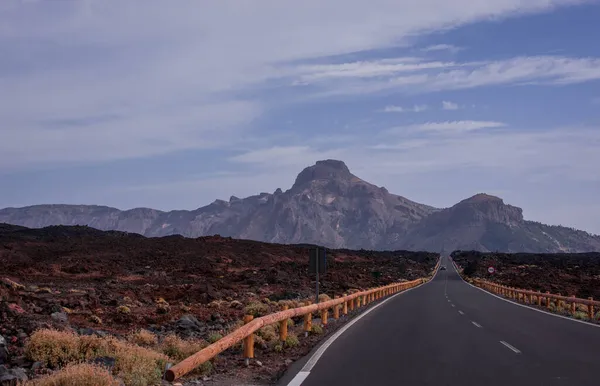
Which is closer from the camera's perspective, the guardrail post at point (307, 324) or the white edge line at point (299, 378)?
the white edge line at point (299, 378)

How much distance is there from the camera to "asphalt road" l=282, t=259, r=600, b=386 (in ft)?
36.4

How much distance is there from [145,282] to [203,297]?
13976mm

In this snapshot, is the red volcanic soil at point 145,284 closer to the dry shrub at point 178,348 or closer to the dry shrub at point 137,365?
the dry shrub at point 178,348

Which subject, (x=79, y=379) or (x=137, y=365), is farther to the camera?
(x=137, y=365)

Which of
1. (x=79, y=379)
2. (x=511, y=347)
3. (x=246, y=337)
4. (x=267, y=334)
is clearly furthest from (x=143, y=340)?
(x=511, y=347)

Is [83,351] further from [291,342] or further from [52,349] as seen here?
[291,342]

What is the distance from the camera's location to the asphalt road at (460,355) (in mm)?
11102

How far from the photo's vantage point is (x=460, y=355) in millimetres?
14070

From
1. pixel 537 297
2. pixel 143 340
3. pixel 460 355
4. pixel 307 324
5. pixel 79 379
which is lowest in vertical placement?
pixel 143 340

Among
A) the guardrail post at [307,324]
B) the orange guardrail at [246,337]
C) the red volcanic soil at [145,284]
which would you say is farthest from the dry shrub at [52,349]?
the guardrail post at [307,324]

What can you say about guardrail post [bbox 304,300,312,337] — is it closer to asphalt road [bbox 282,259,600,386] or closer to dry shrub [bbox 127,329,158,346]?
asphalt road [bbox 282,259,600,386]

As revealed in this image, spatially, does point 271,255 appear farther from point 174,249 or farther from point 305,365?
point 305,365

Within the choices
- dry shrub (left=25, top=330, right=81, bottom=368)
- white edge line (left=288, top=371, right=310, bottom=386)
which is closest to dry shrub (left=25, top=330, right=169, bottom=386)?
dry shrub (left=25, top=330, right=81, bottom=368)

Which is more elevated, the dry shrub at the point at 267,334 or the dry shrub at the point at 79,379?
the dry shrub at the point at 79,379
